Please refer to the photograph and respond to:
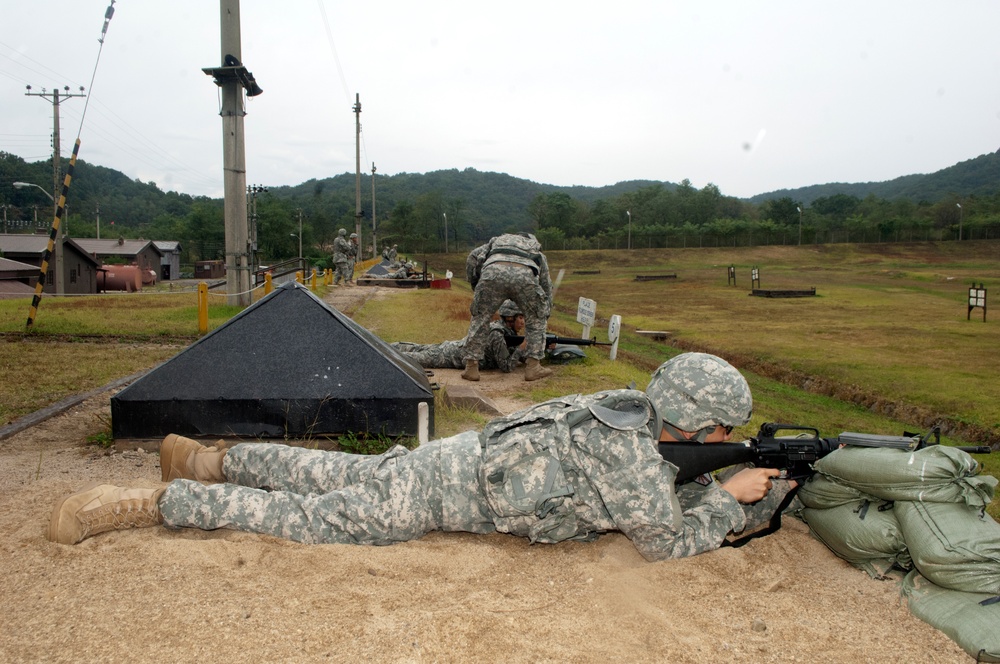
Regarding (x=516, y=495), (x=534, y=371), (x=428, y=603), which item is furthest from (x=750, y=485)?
(x=534, y=371)

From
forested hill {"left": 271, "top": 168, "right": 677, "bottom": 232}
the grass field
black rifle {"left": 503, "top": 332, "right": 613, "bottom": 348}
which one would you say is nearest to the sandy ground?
the grass field

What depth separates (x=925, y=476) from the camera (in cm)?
331

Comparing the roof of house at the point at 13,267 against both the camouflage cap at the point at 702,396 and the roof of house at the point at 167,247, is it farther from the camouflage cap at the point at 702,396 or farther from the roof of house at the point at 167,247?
the camouflage cap at the point at 702,396

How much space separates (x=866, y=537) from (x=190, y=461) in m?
3.58

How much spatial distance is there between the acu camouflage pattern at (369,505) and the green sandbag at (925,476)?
A: 1.87 m

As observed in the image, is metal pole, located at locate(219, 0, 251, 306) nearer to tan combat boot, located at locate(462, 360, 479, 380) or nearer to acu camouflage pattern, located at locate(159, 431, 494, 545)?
tan combat boot, located at locate(462, 360, 479, 380)

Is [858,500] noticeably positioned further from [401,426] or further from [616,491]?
[401,426]

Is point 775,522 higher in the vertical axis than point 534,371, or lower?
lower

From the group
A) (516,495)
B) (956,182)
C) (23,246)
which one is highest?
(956,182)

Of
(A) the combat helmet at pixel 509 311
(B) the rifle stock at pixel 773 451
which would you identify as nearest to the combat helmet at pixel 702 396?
(B) the rifle stock at pixel 773 451

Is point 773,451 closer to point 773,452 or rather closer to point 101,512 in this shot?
point 773,452

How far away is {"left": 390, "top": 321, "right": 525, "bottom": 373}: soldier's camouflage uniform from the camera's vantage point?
905 centimetres

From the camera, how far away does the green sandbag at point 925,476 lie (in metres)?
3.30

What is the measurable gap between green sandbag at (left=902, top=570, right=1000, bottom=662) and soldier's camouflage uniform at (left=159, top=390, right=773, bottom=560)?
0.88 m
